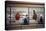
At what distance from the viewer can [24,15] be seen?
0.88 m

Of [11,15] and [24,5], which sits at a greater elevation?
[24,5]

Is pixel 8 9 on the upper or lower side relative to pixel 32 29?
upper

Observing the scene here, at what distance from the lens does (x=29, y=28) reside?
88 centimetres

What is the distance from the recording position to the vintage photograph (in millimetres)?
862

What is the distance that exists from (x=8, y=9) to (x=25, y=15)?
19cm

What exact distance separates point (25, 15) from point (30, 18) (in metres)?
0.06

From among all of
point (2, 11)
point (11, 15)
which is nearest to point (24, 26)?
point (11, 15)

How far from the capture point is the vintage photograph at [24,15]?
862 mm

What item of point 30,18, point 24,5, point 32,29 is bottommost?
point 32,29

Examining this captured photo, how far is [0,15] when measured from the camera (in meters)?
0.85

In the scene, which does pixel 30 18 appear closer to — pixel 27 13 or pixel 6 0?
pixel 27 13

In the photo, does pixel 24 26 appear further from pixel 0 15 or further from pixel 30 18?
pixel 0 15

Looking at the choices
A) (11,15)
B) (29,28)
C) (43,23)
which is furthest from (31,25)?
(11,15)

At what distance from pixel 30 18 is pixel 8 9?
0.26m
